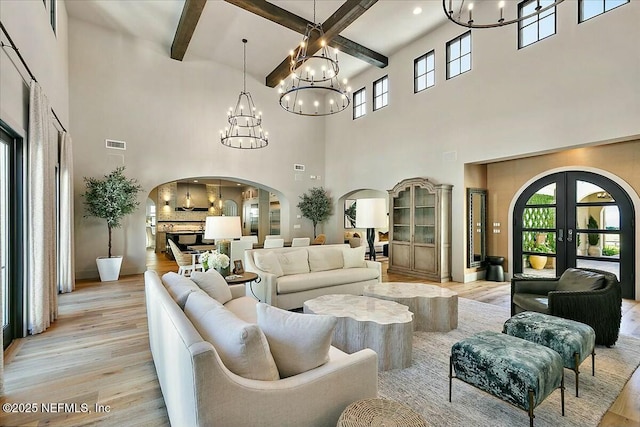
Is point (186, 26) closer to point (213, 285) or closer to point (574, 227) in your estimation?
point (213, 285)

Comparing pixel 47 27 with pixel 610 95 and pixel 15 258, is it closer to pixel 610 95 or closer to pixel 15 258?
pixel 15 258

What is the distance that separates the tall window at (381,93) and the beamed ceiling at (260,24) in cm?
39

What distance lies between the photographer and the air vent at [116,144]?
713 cm

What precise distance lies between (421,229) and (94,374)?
20.2 feet

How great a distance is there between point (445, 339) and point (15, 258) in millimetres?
4822

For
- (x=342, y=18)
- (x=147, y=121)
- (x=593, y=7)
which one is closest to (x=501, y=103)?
(x=593, y=7)

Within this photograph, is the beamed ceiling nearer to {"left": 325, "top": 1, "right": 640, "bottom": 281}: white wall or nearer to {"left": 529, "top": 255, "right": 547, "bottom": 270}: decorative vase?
{"left": 325, "top": 1, "right": 640, "bottom": 281}: white wall

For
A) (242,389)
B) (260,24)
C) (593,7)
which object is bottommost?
(242,389)

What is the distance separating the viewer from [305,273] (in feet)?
16.0

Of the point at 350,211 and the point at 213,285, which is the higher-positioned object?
the point at 350,211

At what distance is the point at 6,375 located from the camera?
2680 mm

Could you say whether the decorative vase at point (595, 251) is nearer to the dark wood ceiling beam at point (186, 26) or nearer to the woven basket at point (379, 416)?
the woven basket at point (379, 416)

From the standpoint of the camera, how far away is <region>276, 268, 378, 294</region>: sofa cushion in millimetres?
4410

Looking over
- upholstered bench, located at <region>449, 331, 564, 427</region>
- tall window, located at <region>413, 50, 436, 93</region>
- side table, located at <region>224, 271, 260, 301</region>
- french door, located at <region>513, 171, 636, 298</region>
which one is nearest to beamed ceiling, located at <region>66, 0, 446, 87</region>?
tall window, located at <region>413, 50, 436, 93</region>
